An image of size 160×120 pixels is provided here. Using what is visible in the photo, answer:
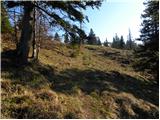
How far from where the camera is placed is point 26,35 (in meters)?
21.8

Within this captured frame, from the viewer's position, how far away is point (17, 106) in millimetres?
16094

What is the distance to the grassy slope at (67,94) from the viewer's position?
1669cm

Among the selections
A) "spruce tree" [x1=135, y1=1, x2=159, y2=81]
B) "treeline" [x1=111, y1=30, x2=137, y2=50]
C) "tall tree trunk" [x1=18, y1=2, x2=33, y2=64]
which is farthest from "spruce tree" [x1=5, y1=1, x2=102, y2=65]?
"treeline" [x1=111, y1=30, x2=137, y2=50]

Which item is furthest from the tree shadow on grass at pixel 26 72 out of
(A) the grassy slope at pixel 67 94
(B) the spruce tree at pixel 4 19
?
(B) the spruce tree at pixel 4 19

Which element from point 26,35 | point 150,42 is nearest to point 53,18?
point 26,35

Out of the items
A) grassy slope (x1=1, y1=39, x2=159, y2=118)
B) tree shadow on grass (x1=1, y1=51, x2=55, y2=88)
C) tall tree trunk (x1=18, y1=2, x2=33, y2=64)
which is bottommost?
grassy slope (x1=1, y1=39, x2=159, y2=118)

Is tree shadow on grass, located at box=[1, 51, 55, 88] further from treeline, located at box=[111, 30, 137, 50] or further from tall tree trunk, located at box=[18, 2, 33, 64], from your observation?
treeline, located at box=[111, 30, 137, 50]

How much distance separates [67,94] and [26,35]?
4.77 metres

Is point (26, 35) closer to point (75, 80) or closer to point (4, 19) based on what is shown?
point (4, 19)

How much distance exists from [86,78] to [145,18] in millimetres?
9535

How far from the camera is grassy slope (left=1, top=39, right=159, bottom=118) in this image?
1669cm

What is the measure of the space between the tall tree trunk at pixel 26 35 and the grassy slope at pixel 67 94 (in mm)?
732

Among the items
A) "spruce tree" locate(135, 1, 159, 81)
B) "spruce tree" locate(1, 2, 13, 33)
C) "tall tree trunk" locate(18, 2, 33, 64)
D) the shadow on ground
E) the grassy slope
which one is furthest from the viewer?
"spruce tree" locate(135, 1, 159, 81)

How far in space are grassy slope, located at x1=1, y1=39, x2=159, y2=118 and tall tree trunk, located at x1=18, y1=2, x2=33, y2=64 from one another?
0.73 meters
